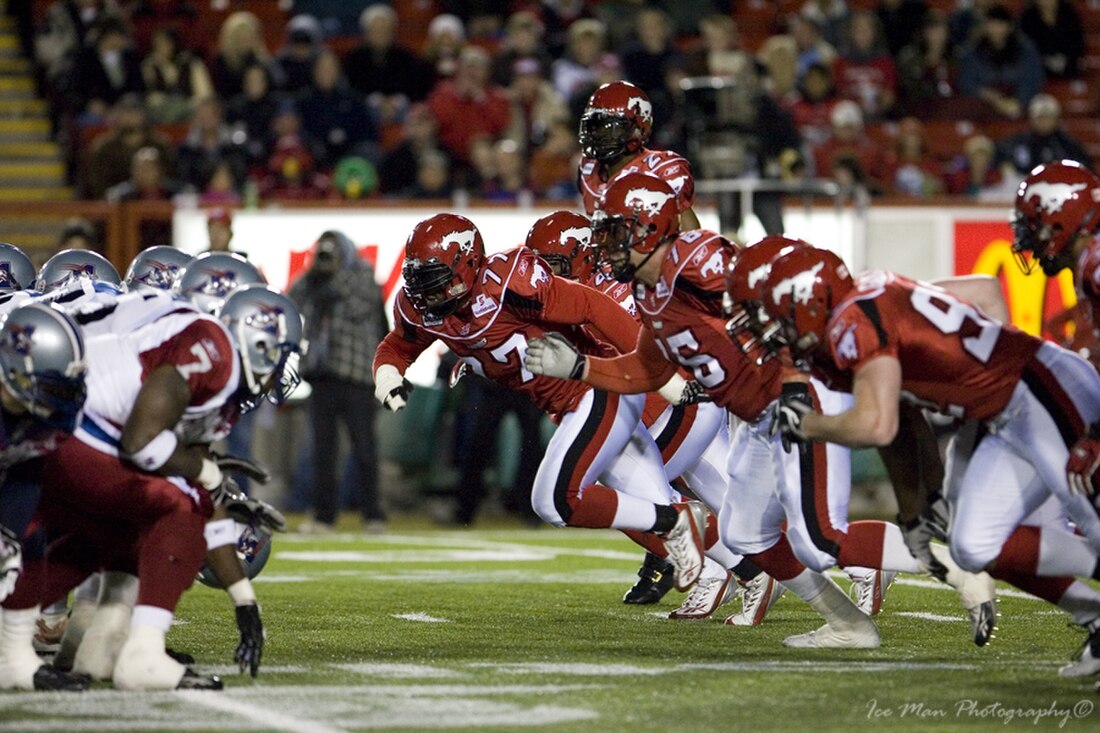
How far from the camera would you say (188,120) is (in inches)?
547

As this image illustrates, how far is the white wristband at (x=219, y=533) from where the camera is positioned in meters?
5.32

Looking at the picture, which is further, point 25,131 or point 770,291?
point 25,131

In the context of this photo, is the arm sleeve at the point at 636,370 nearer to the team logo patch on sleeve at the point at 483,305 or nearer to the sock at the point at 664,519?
the sock at the point at 664,519

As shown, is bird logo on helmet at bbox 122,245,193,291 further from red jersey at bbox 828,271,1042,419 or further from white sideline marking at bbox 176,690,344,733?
red jersey at bbox 828,271,1042,419

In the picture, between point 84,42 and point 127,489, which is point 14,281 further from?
point 84,42

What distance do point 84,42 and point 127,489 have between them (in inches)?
376

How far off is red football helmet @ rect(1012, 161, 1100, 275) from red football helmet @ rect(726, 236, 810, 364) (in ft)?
2.29

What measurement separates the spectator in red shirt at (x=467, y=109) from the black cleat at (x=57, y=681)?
879 cm

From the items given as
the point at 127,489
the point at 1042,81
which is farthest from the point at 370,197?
the point at 127,489

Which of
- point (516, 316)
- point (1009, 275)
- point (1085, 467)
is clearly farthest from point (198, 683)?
point (1009, 275)

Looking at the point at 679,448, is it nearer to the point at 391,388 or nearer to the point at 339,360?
the point at 391,388

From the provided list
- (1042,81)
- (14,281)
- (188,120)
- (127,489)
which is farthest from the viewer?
(1042,81)

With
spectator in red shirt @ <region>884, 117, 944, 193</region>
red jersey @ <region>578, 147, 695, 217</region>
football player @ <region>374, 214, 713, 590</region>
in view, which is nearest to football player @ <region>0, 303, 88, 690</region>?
football player @ <region>374, 214, 713, 590</region>

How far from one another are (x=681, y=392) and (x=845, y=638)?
112 centimetres
